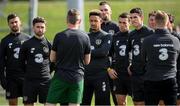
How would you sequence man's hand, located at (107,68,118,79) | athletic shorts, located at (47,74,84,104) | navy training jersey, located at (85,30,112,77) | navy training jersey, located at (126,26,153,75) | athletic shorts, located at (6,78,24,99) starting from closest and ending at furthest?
1. athletic shorts, located at (47,74,84,104)
2. navy training jersey, located at (85,30,112,77)
3. navy training jersey, located at (126,26,153,75)
4. man's hand, located at (107,68,118,79)
5. athletic shorts, located at (6,78,24,99)

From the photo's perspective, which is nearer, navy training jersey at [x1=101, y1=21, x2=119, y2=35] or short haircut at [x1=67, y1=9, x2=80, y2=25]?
short haircut at [x1=67, y1=9, x2=80, y2=25]

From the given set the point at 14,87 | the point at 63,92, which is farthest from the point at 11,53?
the point at 63,92

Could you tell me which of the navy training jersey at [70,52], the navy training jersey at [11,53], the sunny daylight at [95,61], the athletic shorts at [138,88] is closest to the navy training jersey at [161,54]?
the sunny daylight at [95,61]

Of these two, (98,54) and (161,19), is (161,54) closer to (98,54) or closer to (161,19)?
(161,19)

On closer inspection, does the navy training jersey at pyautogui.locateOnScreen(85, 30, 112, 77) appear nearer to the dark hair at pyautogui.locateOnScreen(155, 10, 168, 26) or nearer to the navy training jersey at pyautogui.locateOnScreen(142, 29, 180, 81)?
the navy training jersey at pyautogui.locateOnScreen(142, 29, 180, 81)

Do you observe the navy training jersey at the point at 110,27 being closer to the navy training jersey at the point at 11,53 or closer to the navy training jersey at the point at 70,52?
the navy training jersey at the point at 11,53

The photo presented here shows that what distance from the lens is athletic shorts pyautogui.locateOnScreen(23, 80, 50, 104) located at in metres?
15.9

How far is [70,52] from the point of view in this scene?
1390 centimetres

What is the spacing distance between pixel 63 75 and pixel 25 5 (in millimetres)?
38342

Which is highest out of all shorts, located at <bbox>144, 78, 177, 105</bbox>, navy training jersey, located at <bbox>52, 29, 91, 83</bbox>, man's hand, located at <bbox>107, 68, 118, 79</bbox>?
navy training jersey, located at <bbox>52, 29, 91, 83</bbox>

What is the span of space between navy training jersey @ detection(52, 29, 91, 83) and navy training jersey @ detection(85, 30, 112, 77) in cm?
176

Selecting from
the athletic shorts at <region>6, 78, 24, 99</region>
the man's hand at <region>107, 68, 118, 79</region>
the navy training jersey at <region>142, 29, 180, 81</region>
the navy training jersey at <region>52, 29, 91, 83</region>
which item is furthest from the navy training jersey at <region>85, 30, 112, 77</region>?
the navy training jersey at <region>142, 29, 180, 81</region>

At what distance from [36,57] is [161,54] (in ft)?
11.3

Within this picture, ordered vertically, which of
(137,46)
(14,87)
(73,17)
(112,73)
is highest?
(73,17)
